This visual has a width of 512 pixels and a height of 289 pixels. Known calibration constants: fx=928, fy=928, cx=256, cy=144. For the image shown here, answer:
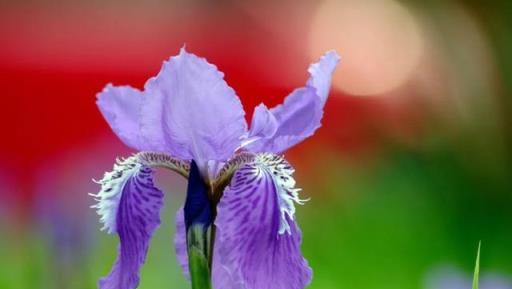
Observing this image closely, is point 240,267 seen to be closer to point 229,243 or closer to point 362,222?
point 229,243

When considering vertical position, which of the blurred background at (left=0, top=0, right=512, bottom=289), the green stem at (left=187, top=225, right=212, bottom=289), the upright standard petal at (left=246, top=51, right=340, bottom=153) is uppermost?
the blurred background at (left=0, top=0, right=512, bottom=289)

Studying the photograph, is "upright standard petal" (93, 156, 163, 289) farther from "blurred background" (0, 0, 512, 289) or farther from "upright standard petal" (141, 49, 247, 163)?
"blurred background" (0, 0, 512, 289)

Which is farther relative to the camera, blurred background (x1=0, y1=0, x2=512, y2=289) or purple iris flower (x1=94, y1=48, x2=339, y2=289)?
blurred background (x1=0, y1=0, x2=512, y2=289)

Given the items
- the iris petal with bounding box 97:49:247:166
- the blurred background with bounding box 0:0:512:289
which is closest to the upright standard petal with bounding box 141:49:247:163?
the iris petal with bounding box 97:49:247:166

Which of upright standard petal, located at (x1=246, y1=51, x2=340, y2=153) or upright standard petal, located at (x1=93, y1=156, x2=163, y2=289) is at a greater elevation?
upright standard petal, located at (x1=246, y1=51, x2=340, y2=153)

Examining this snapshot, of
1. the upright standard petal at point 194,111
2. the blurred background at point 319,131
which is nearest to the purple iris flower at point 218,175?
the upright standard petal at point 194,111

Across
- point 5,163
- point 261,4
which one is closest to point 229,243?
point 5,163

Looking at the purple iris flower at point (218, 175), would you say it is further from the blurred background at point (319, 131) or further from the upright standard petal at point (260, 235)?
the blurred background at point (319, 131)

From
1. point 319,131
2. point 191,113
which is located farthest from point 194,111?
point 319,131
